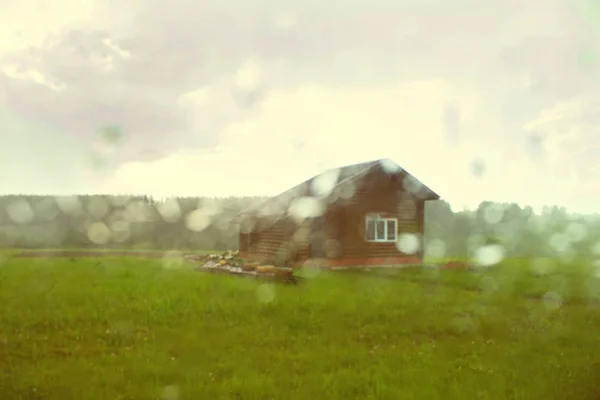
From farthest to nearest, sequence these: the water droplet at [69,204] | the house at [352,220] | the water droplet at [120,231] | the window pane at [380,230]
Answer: the water droplet at [69,204] < the water droplet at [120,231] < the window pane at [380,230] < the house at [352,220]

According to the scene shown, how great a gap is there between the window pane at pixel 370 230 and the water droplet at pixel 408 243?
165cm

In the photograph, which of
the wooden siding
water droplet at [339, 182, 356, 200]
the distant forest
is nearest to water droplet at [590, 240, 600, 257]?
the distant forest

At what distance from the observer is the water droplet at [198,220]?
146ft

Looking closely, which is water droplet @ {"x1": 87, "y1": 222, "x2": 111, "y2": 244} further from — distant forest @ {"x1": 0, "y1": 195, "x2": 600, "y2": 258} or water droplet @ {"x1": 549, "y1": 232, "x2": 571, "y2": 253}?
water droplet @ {"x1": 549, "y1": 232, "x2": 571, "y2": 253}

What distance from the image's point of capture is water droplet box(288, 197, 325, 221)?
25.8 meters

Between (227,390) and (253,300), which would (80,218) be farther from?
(227,390)

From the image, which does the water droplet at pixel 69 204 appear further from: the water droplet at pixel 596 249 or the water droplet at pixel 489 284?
the water droplet at pixel 596 249

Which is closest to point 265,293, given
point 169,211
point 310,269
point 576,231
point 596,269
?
point 310,269

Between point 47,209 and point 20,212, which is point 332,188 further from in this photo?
point 20,212

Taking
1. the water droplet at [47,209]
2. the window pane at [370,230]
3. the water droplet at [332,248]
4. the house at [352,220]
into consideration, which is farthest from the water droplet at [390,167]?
the water droplet at [47,209]

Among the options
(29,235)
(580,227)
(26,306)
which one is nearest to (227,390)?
(26,306)

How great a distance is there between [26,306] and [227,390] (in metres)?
7.85

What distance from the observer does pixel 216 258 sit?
30188 millimetres

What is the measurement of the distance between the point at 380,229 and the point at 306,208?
409 cm
